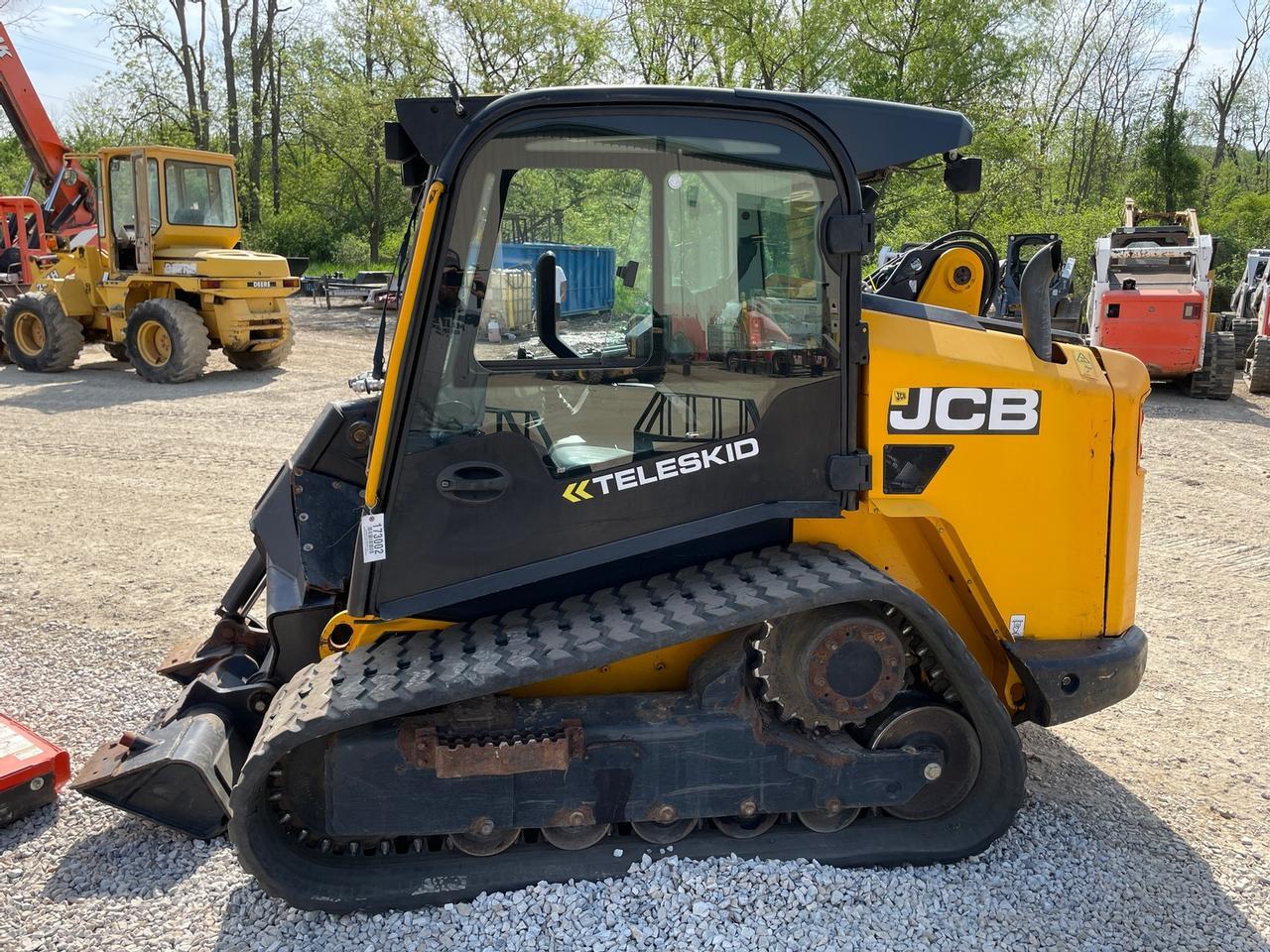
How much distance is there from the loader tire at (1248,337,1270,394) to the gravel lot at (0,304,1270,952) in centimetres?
676

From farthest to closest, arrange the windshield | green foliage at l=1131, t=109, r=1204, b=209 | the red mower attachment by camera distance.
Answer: green foliage at l=1131, t=109, r=1204, b=209 < the windshield < the red mower attachment

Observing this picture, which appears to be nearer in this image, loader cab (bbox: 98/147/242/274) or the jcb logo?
the jcb logo

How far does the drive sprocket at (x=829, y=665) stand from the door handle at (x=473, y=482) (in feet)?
3.06

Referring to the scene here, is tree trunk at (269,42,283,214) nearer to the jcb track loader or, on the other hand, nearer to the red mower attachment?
the jcb track loader

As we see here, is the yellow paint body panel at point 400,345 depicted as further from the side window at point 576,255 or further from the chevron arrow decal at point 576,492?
the chevron arrow decal at point 576,492

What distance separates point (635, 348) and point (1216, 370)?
12.3m

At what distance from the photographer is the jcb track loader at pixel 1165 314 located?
41.8 feet

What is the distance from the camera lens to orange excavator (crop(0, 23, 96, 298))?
15352 mm

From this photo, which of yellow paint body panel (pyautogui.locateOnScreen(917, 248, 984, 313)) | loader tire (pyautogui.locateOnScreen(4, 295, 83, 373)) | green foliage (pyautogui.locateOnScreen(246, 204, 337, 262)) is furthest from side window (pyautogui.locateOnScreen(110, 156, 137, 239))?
green foliage (pyautogui.locateOnScreen(246, 204, 337, 262))

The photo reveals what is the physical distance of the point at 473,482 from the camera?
296 centimetres

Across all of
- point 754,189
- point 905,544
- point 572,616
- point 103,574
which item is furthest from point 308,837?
point 103,574

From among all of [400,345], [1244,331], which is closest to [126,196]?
[400,345]

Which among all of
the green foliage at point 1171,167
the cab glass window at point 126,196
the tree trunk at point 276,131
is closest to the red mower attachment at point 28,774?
the cab glass window at point 126,196

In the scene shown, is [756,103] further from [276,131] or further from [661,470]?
[276,131]
